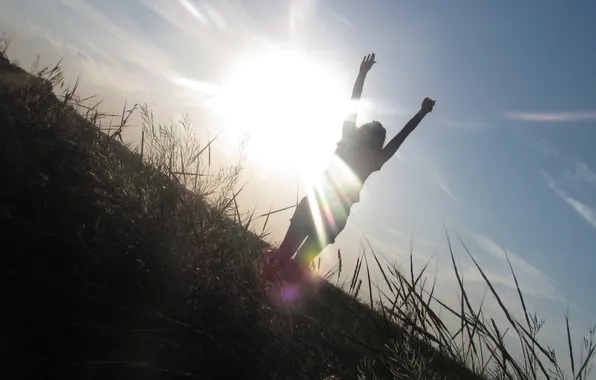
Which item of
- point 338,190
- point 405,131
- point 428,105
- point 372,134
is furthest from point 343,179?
point 428,105

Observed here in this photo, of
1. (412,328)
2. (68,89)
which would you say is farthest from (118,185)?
(68,89)

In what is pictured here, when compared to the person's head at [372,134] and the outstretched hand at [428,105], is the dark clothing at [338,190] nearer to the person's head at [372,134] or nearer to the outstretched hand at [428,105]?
the person's head at [372,134]

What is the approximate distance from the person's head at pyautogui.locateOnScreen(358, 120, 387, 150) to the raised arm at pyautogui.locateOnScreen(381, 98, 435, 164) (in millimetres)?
91

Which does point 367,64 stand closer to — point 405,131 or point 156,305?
point 405,131

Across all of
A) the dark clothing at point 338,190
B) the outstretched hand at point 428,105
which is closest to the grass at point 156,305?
the dark clothing at point 338,190

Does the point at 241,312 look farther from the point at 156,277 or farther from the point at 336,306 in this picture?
the point at 336,306

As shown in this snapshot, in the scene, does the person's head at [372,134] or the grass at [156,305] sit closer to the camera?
the grass at [156,305]

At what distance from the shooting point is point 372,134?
14.5 ft

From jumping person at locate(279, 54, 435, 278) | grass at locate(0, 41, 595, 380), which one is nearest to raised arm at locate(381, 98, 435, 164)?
jumping person at locate(279, 54, 435, 278)

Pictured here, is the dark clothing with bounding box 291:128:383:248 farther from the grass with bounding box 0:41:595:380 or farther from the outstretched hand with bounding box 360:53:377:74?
the grass with bounding box 0:41:595:380

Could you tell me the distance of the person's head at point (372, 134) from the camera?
4418mm

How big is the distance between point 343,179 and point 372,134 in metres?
0.52

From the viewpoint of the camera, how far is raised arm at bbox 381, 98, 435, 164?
4.52 metres

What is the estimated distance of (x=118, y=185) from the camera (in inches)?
81.1
